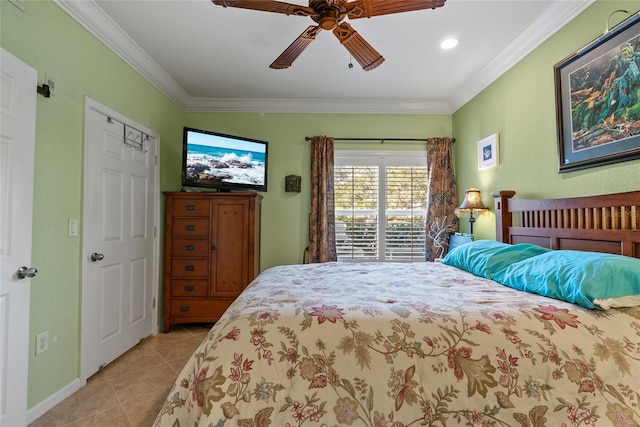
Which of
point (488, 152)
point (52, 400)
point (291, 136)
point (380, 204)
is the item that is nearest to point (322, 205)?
point (380, 204)

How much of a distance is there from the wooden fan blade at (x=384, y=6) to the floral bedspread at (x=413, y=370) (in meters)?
1.56

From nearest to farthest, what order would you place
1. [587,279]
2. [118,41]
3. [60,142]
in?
1. [587,279]
2. [60,142]
3. [118,41]

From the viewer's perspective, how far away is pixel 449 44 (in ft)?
8.45

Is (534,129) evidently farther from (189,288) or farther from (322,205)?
(189,288)

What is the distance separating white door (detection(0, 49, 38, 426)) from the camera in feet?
5.06

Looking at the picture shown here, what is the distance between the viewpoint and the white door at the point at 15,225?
5.06ft

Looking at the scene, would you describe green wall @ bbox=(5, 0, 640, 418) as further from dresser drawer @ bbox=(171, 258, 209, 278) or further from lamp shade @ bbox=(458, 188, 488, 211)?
dresser drawer @ bbox=(171, 258, 209, 278)

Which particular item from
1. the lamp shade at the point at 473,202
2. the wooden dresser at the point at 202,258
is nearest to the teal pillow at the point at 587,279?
the lamp shade at the point at 473,202

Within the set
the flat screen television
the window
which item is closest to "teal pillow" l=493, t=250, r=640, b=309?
the window

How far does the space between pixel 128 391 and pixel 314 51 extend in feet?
10.3

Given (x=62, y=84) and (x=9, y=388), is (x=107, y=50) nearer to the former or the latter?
(x=62, y=84)

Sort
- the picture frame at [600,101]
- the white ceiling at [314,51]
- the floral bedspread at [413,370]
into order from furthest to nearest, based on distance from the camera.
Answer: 1. the white ceiling at [314,51]
2. the picture frame at [600,101]
3. the floral bedspread at [413,370]

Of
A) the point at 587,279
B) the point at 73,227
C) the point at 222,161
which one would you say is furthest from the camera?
the point at 222,161

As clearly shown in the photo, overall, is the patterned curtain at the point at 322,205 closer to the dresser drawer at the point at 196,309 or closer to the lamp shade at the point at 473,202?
the dresser drawer at the point at 196,309
